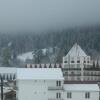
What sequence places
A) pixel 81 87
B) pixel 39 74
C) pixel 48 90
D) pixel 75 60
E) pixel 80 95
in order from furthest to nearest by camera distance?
1. pixel 75 60
2. pixel 39 74
3. pixel 81 87
4. pixel 80 95
5. pixel 48 90

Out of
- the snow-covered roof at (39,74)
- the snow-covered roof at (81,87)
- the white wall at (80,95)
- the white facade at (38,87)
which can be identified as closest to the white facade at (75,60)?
the snow-covered roof at (39,74)

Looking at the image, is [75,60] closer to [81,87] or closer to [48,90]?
[81,87]

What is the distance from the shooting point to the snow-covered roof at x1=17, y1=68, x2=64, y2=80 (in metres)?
34.4

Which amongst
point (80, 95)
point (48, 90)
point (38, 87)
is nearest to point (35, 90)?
point (38, 87)

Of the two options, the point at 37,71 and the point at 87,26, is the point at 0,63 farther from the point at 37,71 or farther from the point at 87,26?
the point at 87,26

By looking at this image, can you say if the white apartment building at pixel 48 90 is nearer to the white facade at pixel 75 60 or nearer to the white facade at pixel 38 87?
the white facade at pixel 38 87

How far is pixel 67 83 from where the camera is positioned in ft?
120

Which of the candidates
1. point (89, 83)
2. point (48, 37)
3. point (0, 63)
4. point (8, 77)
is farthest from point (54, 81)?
point (48, 37)

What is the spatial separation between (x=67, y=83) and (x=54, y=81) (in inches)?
100

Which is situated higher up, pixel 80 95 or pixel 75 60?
pixel 75 60

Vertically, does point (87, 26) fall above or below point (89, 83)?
above

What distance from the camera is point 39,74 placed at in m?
35.2

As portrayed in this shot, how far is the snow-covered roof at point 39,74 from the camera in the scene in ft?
113

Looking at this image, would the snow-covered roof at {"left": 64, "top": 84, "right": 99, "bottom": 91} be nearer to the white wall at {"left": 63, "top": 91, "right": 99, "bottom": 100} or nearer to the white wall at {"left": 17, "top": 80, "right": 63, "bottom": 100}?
the white wall at {"left": 63, "top": 91, "right": 99, "bottom": 100}
